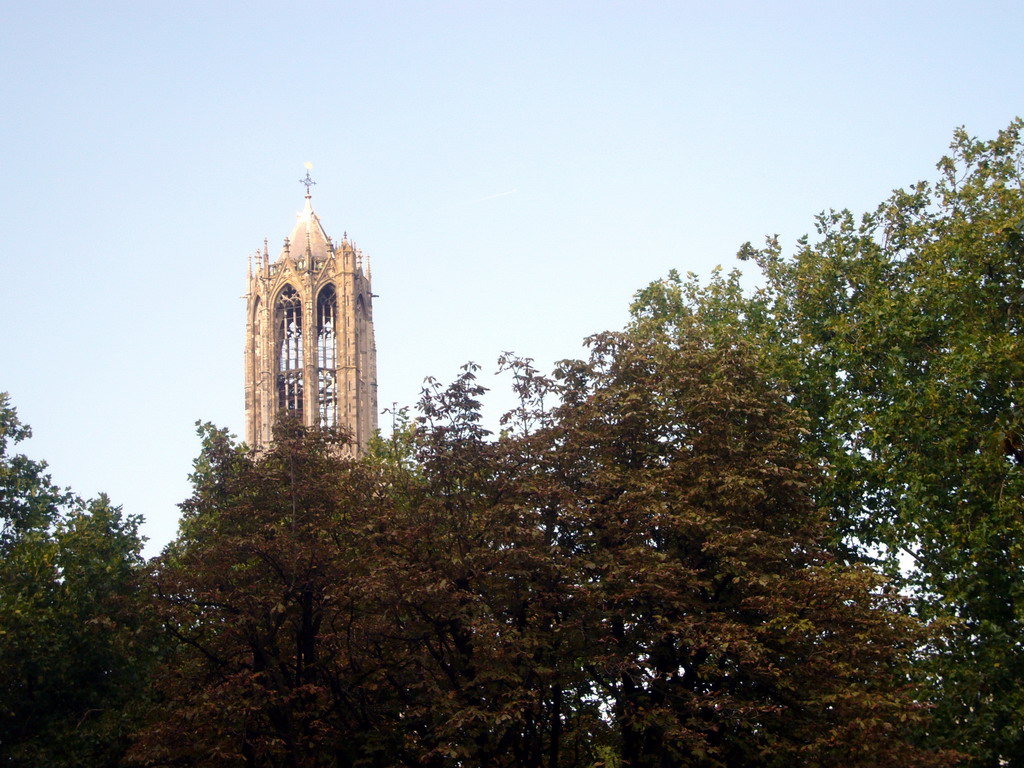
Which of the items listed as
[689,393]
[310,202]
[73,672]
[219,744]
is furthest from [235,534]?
[310,202]

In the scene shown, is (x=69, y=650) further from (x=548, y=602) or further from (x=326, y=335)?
(x=326, y=335)

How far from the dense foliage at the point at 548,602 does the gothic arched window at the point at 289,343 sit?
144 feet

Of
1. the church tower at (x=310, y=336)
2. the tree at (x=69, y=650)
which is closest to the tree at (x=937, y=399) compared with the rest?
the tree at (x=69, y=650)

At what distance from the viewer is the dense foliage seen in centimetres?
1767

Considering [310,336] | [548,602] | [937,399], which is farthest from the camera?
[310,336]

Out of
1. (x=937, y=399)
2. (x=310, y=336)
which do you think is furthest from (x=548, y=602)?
(x=310, y=336)

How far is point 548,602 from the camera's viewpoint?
18.3 m

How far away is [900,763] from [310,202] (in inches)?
2377

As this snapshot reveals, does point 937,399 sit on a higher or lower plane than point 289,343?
lower

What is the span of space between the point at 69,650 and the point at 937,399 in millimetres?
16028

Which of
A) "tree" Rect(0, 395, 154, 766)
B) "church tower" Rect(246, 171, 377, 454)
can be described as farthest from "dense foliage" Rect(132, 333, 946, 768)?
"church tower" Rect(246, 171, 377, 454)

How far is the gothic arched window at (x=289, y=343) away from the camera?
64.4m

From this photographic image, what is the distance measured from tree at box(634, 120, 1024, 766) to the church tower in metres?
38.0

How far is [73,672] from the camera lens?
884 inches
